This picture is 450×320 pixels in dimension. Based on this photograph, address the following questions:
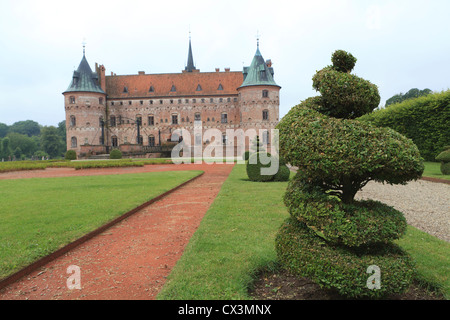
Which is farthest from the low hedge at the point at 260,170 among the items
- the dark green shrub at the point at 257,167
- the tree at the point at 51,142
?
the tree at the point at 51,142

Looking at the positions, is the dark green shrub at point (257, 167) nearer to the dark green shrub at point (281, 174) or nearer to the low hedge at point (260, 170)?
the low hedge at point (260, 170)

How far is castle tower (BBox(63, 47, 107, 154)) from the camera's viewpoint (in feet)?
167

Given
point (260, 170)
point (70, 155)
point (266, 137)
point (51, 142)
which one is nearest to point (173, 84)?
point (266, 137)

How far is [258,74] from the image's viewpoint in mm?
50406

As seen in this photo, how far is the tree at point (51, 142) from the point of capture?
79.9m

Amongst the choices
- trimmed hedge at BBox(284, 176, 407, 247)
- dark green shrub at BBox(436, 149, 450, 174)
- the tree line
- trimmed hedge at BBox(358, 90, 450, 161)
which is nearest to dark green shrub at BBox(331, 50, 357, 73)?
trimmed hedge at BBox(284, 176, 407, 247)

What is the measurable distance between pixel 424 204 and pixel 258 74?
1731 inches

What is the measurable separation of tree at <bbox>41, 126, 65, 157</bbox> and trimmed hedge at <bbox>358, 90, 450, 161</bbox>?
266ft

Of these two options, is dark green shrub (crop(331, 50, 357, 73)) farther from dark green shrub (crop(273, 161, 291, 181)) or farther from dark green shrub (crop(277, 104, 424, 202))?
dark green shrub (crop(273, 161, 291, 181))

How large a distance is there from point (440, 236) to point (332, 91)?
4.69 m

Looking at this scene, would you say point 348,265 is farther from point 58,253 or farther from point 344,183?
point 58,253

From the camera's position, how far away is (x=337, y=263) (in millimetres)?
3221
